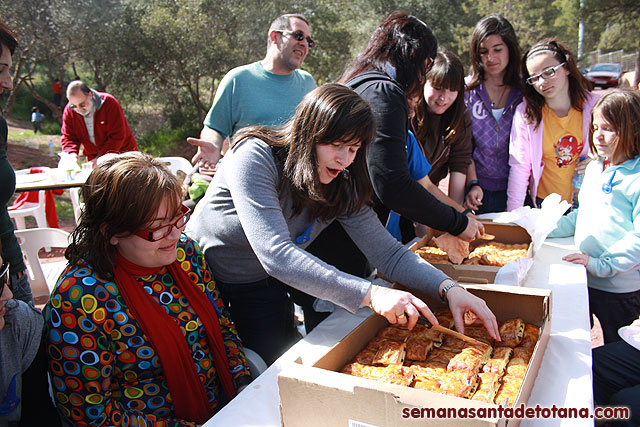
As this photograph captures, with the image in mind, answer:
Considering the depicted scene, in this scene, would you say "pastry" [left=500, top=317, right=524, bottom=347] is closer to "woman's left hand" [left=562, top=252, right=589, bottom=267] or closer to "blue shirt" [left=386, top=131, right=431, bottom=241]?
"woman's left hand" [left=562, top=252, right=589, bottom=267]

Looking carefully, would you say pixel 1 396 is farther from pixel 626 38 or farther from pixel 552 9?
pixel 626 38

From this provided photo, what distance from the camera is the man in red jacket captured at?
17.7ft

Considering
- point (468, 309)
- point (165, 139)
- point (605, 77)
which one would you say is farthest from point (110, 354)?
point (605, 77)

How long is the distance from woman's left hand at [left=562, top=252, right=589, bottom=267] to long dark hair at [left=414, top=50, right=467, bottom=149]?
3.49ft

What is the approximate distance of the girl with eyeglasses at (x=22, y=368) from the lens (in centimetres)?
139

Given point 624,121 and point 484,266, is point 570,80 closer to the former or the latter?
point 624,121

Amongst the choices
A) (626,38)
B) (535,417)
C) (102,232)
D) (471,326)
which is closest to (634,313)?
(471,326)

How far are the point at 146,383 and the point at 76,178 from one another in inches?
157

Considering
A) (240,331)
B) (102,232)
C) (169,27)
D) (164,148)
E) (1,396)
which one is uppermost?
(169,27)

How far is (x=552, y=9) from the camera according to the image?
2945 centimetres

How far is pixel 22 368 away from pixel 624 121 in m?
2.71

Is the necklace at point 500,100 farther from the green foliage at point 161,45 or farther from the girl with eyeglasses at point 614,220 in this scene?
the green foliage at point 161,45

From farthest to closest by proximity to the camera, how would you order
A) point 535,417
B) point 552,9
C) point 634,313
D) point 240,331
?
1. point 552,9
2. point 634,313
3. point 240,331
4. point 535,417

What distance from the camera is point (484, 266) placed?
209 cm
